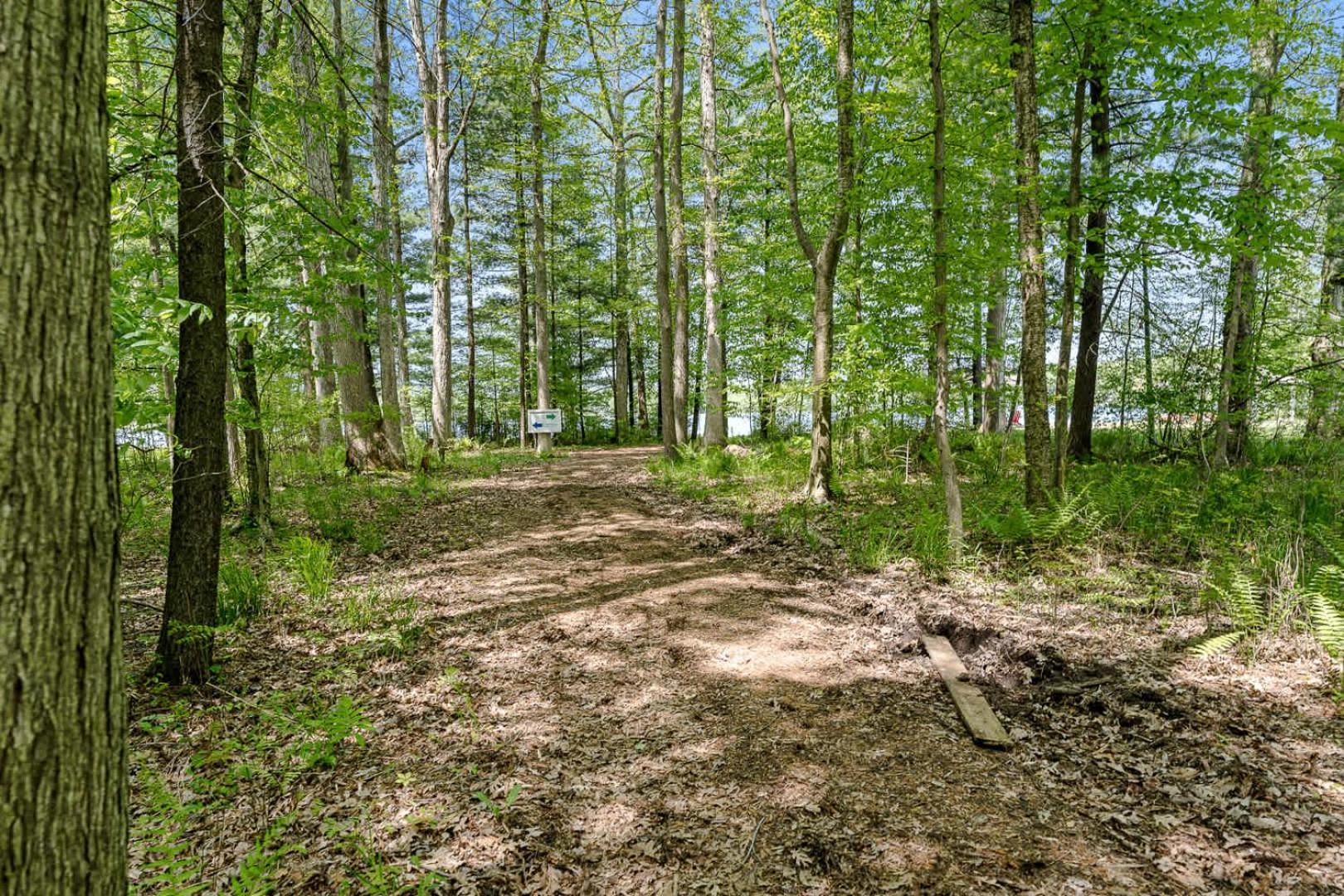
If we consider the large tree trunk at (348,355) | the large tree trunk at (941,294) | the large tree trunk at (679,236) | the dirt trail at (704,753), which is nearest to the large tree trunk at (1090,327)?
the large tree trunk at (941,294)

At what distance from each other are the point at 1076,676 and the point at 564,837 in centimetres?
320

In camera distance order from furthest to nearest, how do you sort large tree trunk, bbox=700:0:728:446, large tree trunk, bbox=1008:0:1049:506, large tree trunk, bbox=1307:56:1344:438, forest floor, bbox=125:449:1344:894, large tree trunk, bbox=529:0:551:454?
large tree trunk, bbox=529:0:551:454, large tree trunk, bbox=700:0:728:446, large tree trunk, bbox=1307:56:1344:438, large tree trunk, bbox=1008:0:1049:506, forest floor, bbox=125:449:1344:894

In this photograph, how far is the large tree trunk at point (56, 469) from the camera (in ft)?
3.93

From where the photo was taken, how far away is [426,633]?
176 inches

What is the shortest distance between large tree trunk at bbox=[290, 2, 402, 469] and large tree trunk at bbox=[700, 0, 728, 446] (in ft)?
20.8

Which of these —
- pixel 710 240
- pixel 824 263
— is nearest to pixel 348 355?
pixel 710 240

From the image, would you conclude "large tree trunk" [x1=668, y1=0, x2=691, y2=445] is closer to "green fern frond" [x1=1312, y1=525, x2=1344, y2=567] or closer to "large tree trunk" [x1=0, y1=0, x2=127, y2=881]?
"green fern frond" [x1=1312, y1=525, x2=1344, y2=567]

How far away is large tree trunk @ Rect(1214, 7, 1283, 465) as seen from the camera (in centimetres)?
631

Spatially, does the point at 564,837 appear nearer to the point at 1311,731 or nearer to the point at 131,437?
the point at 1311,731

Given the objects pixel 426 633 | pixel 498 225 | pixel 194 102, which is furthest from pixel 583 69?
pixel 426 633

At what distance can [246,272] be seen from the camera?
539 centimetres

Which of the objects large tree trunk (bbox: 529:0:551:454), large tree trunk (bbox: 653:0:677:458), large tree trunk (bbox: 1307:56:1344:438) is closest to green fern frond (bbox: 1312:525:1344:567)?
large tree trunk (bbox: 1307:56:1344:438)

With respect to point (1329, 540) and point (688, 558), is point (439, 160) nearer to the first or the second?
point (688, 558)

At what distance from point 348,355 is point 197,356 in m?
6.83
